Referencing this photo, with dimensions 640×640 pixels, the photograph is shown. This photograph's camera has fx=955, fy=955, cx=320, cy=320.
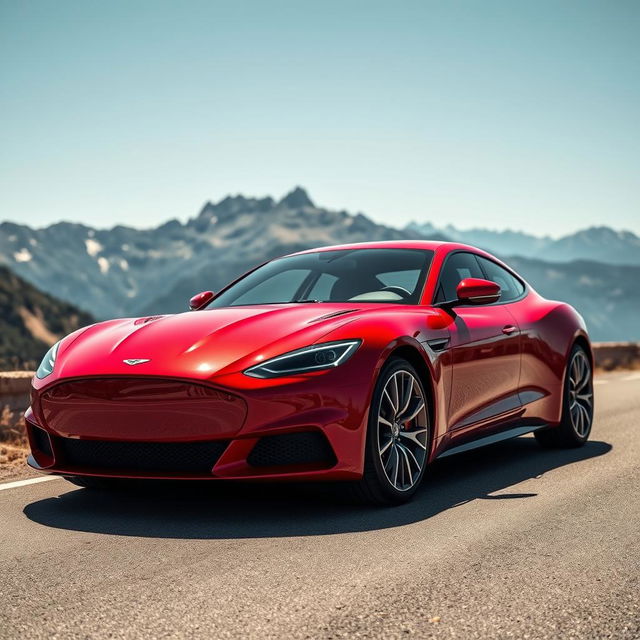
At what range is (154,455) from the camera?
171 inches

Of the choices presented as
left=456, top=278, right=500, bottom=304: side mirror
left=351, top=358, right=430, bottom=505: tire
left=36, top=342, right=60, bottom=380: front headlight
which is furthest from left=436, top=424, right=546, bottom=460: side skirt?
left=36, top=342, right=60, bottom=380: front headlight

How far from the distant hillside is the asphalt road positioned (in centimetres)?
4020

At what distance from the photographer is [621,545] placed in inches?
158

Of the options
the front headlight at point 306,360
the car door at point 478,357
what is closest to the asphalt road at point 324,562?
the car door at point 478,357

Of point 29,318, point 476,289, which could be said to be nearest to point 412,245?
point 476,289

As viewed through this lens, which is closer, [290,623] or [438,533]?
[290,623]

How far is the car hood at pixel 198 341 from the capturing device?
4387mm

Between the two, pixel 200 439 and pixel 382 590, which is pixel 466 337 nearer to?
pixel 200 439

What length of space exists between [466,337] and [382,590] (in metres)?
2.37

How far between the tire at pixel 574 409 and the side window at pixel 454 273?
112 centimetres

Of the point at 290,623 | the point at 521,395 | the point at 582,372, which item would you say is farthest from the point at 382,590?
the point at 582,372

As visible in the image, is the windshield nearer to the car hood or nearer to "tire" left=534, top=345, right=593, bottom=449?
the car hood

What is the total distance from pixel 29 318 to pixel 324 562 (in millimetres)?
54707

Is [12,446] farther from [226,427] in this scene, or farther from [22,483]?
[226,427]
